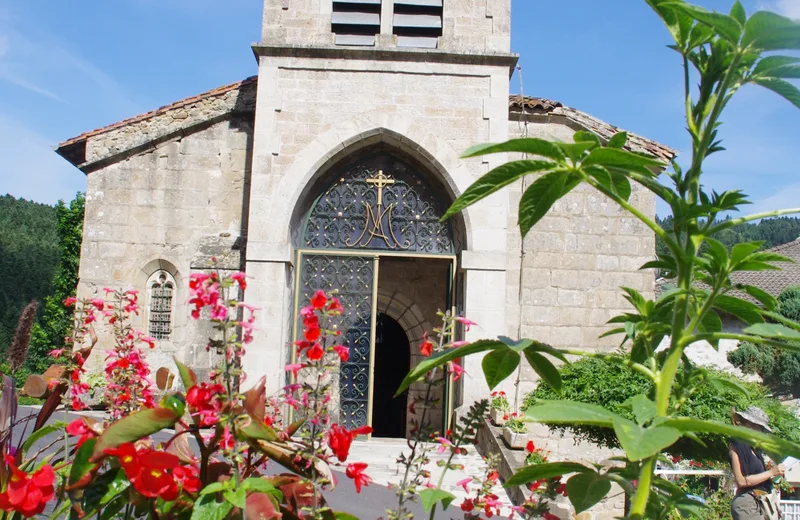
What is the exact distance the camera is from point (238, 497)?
1411 mm

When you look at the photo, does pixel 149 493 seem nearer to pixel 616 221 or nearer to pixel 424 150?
pixel 424 150

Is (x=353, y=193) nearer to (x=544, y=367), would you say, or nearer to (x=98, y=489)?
(x=98, y=489)

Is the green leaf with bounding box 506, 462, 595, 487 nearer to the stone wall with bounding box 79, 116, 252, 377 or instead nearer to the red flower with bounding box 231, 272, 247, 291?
the red flower with bounding box 231, 272, 247, 291

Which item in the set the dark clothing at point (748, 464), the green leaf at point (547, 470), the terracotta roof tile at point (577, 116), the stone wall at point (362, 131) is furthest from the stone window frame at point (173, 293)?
the green leaf at point (547, 470)

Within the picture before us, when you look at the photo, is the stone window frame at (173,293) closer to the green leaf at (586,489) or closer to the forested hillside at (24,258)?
the forested hillside at (24,258)

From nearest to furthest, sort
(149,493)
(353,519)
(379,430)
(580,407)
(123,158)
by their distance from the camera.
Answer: (580,407) → (149,493) → (353,519) → (123,158) → (379,430)

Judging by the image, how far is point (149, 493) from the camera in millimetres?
1403

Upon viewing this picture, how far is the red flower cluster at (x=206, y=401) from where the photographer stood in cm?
152

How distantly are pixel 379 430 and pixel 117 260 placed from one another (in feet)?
23.4

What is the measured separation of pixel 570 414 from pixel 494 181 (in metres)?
0.44

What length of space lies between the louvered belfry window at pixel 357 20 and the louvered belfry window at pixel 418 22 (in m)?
0.27

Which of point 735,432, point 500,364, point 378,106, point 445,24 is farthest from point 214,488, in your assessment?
point 445,24

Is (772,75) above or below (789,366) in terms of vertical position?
above

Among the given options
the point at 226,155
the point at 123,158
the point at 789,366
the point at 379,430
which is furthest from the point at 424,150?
the point at 789,366
